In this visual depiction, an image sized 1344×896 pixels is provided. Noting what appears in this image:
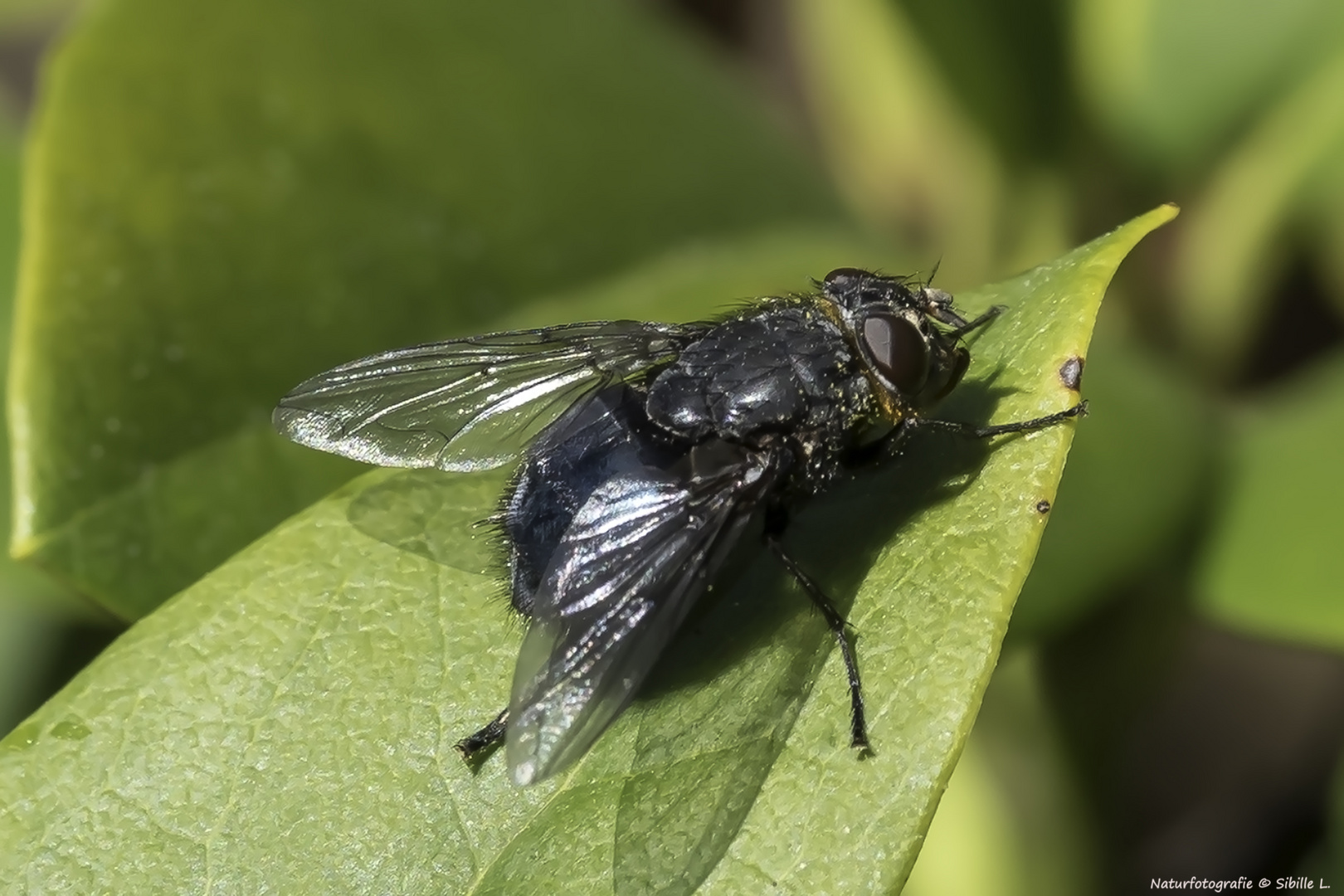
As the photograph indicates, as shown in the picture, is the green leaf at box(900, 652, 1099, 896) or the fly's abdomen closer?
the fly's abdomen

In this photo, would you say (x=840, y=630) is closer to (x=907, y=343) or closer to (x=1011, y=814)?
(x=907, y=343)

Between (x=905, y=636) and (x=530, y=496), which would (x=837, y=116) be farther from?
(x=905, y=636)

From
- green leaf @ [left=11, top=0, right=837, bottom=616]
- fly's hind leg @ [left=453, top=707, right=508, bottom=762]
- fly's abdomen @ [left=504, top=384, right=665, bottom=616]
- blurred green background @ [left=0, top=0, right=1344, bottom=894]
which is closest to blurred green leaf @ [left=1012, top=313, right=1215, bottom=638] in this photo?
blurred green background @ [left=0, top=0, right=1344, bottom=894]

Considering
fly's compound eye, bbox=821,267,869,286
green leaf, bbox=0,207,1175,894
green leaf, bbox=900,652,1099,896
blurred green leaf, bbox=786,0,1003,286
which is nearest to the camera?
green leaf, bbox=0,207,1175,894

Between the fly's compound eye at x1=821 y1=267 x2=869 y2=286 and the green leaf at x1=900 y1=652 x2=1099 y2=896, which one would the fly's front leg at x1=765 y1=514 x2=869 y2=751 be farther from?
the green leaf at x1=900 y1=652 x2=1099 y2=896

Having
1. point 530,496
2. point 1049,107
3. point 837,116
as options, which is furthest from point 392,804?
point 837,116

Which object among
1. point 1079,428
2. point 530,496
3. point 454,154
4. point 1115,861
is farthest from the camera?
point 1115,861

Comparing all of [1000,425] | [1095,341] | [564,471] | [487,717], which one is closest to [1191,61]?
[1095,341]
